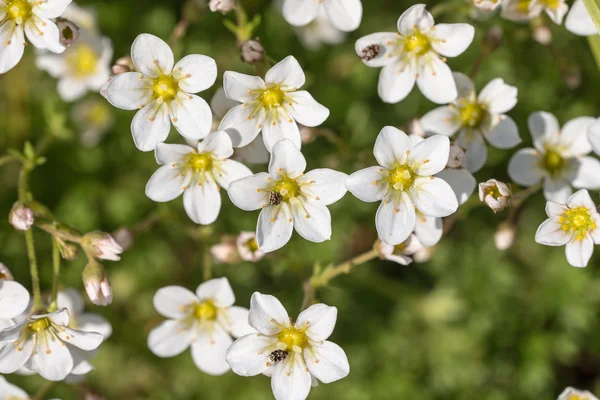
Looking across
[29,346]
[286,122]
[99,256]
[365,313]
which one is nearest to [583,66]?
[365,313]

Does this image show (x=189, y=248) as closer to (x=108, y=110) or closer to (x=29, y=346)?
(x=108, y=110)

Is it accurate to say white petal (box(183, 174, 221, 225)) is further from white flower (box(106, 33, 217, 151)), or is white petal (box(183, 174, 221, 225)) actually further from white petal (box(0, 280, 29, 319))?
white petal (box(0, 280, 29, 319))

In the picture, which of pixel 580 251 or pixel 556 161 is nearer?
pixel 580 251

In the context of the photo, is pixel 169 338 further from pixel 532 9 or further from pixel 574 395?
pixel 532 9

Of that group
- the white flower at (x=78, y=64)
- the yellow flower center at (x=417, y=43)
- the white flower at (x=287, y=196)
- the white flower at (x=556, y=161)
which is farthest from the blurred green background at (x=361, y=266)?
the white flower at (x=287, y=196)

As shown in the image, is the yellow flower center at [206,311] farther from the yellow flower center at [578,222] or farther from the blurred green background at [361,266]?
the yellow flower center at [578,222]

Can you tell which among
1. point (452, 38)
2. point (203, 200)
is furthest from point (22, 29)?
point (452, 38)

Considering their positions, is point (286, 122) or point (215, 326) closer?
point (286, 122)
